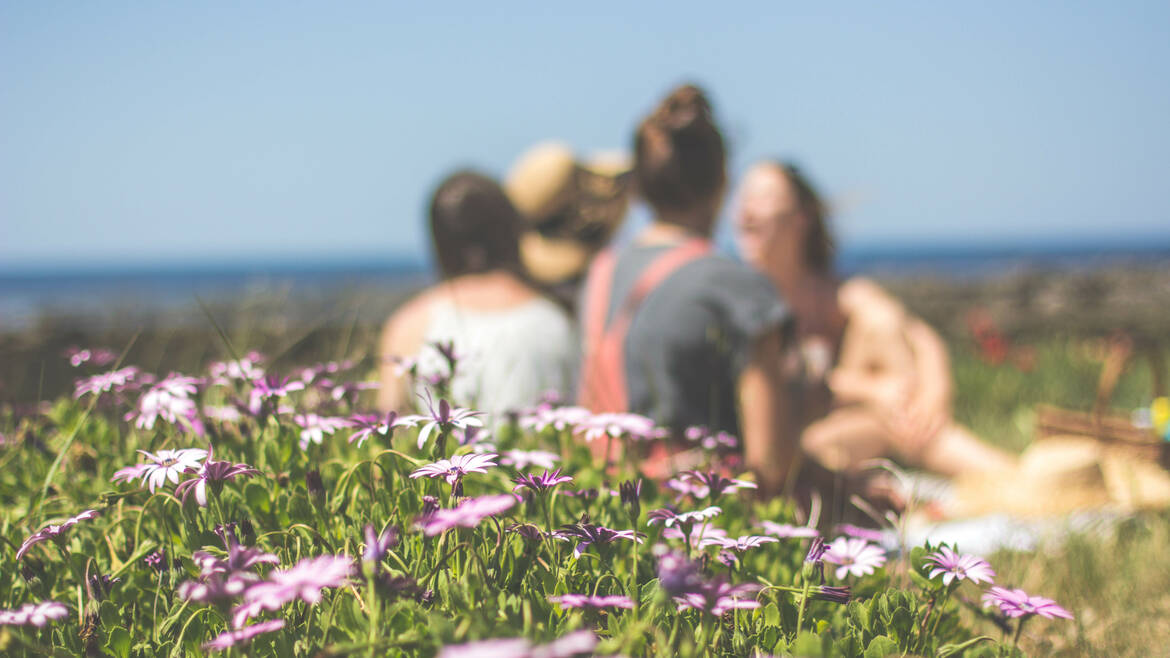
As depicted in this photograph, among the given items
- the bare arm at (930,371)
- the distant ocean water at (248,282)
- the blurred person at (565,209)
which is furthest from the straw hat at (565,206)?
the bare arm at (930,371)

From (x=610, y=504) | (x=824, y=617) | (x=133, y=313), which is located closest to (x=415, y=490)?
(x=610, y=504)

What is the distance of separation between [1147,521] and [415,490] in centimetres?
329

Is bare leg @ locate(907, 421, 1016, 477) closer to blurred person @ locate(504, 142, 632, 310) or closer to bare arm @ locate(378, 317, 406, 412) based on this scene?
blurred person @ locate(504, 142, 632, 310)

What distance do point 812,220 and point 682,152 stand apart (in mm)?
2302

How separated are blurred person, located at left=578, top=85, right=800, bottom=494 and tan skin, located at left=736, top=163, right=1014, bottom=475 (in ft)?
5.91

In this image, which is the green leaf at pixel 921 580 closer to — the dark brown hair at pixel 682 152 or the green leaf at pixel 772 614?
the green leaf at pixel 772 614

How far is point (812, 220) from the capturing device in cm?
470

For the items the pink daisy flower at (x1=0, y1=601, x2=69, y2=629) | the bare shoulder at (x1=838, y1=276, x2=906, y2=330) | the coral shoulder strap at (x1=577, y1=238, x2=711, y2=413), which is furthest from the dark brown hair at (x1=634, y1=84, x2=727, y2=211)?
the bare shoulder at (x1=838, y1=276, x2=906, y2=330)

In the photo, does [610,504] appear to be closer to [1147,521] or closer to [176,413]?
[176,413]

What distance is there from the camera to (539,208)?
394 cm

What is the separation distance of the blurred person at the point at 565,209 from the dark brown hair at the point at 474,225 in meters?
0.73

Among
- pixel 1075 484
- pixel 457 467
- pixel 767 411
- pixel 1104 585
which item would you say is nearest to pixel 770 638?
pixel 457 467

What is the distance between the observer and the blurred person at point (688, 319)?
7.89 ft

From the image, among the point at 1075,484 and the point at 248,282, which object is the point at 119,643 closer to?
the point at 248,282
